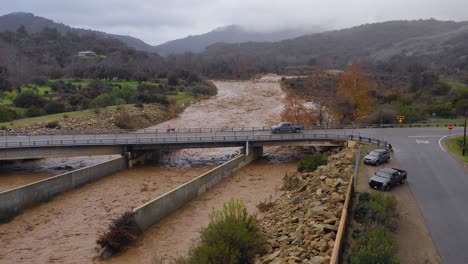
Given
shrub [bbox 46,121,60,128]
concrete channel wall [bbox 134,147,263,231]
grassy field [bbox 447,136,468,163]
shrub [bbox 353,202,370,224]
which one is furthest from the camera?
shrub [bbox 46,121,60,128]

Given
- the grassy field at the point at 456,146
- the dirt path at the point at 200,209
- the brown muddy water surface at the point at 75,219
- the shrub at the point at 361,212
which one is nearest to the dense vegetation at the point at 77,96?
the brown muddy water surface at the point at 75,219

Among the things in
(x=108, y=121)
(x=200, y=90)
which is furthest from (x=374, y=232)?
(x=200, y=90)

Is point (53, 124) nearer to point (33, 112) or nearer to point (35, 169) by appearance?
point (33, 112)

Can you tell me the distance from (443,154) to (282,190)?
53.3 feet

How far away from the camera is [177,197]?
2966 cm

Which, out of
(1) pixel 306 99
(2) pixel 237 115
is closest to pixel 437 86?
(1) pixel 306 99

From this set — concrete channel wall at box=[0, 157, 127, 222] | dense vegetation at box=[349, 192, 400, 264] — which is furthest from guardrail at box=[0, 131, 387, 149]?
dense vegetation at box=[349, 192, 400, 264]

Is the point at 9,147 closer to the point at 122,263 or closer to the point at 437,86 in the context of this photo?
the point at 122,263

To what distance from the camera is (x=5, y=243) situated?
24.6m

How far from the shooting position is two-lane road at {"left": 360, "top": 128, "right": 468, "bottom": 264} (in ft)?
62.4

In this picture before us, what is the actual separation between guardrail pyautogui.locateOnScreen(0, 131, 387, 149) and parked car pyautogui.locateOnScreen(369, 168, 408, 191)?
13.6 metres

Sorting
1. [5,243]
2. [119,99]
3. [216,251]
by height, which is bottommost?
[5,243]

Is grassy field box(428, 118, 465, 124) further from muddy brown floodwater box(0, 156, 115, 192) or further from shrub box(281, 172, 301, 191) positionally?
muddy brown floodwater box(0, 156, 115, 192)

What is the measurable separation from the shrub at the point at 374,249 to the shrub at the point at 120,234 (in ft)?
44.1
